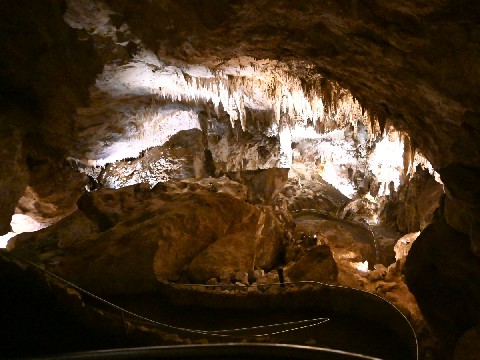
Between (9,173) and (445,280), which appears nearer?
(445,280)

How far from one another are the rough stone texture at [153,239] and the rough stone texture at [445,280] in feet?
11.0

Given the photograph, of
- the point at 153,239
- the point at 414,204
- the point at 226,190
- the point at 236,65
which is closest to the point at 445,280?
the point at 153,239

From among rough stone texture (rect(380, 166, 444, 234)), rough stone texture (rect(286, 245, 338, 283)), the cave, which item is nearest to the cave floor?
the cave

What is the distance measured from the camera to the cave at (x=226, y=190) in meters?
3.57

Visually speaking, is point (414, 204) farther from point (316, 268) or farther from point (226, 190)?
point (316, 268)

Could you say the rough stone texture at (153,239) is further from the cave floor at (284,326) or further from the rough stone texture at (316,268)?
the rough stone texture at (316,268)

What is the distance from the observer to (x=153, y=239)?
7.06 metres

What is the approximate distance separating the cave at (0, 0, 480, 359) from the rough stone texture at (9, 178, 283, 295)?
42 millimetres

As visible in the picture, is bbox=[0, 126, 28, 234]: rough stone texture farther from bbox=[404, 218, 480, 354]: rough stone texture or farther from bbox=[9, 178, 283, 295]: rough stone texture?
bbox=[404, 218, 480, 354]: rough stone texture

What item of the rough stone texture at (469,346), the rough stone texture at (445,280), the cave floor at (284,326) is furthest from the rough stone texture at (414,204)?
the rough stone texture at (469,346)

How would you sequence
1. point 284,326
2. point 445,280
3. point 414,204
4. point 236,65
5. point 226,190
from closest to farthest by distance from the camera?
point 445,280
point 284,326
point 236,65
point 226,190
point 414,204

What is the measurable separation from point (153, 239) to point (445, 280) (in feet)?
16.8

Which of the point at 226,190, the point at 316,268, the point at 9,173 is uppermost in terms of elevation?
the point at 9,173

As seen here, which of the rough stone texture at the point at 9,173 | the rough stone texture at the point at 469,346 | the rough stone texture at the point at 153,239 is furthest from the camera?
the rough stone texture at the point at 9,173
